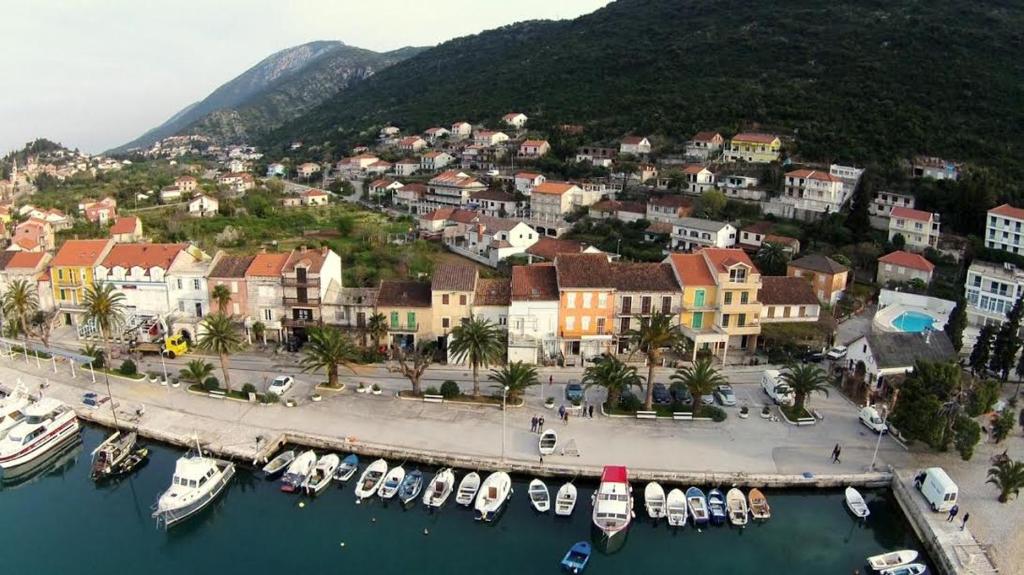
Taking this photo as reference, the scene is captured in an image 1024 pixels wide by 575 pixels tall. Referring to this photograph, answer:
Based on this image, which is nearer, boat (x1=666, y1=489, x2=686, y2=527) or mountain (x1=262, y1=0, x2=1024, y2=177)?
boat (x1=666, y1=489, x2=686, y2=527)

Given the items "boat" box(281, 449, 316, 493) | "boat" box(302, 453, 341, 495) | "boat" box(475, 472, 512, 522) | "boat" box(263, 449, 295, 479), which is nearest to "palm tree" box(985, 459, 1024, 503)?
"boat" box(475, 472, 512, 522)


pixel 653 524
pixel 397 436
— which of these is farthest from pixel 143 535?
pixel 653 524

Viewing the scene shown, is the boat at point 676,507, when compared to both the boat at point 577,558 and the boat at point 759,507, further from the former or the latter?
the boat at point 577,558

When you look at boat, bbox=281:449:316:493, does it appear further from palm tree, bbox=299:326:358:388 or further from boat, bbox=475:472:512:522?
boat, bbox=475:472:512:522

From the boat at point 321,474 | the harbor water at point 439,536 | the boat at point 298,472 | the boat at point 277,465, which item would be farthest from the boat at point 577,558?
the boat at point 277,465

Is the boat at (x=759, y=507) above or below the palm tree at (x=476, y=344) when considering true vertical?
below

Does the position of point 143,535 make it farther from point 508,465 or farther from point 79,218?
point 79,218
